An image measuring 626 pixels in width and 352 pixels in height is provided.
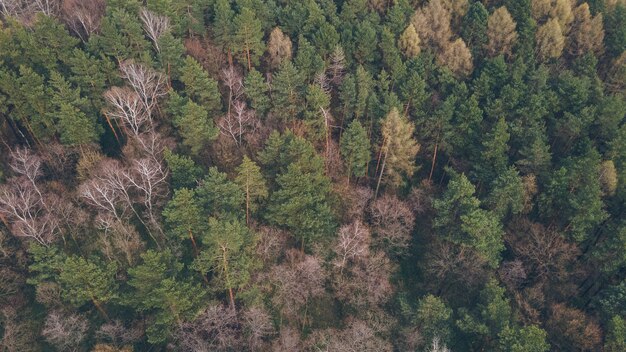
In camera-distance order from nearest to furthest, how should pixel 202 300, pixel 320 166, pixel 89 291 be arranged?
pixel 89 291, pixel 202 300, pixel 320 166

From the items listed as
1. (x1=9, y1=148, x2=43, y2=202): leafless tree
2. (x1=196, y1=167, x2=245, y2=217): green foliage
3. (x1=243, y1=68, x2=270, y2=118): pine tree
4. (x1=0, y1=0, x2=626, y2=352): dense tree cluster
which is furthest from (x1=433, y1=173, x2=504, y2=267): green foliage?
(x1=9, y1=148, x2=43, y2=202): leafless tree

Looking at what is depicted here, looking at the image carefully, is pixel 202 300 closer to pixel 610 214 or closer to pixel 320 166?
pixel 320 166

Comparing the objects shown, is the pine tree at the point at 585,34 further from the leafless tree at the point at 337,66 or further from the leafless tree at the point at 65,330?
the leafless tree at the point at 65,330

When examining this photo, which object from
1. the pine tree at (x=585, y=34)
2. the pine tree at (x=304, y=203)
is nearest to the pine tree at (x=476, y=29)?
the pine tree at (x=585, y=34)

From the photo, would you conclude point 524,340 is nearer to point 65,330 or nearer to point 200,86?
point 65,330

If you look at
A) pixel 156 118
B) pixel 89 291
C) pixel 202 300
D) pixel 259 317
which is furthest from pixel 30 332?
pixel 156 118

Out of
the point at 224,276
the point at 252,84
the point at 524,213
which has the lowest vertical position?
the point at 224,276
